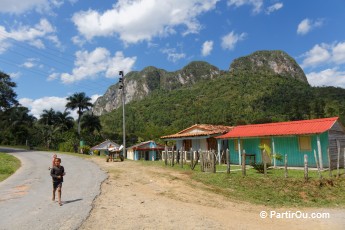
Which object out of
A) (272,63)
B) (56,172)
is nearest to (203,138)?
(56,172)

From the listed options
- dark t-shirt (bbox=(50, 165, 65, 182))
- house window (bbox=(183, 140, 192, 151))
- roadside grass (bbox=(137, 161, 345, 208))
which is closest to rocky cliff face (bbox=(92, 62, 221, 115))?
house window (bbox=(183, 140, 192, 151))

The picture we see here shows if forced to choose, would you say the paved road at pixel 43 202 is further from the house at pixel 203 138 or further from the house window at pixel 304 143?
the house window at pixel 304 143

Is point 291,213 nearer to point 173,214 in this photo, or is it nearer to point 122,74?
point 173,214

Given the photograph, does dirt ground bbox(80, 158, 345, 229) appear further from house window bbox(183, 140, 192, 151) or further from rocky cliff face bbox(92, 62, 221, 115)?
rocky cliff face bbox(92, 62, 221, 115)

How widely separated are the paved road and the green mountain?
154 feet

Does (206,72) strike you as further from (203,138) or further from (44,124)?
(203,138)

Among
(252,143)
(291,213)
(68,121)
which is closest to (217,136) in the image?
(252,143)

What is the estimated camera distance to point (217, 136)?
85.3ft

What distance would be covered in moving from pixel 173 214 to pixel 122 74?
851 inches

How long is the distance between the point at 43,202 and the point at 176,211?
4.52 m

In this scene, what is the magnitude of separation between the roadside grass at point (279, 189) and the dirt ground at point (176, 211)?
0.86m

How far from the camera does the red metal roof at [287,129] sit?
20.5m

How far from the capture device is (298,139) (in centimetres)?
2128

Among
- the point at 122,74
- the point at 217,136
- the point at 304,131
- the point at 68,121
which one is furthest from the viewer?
the point at 68,121
